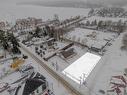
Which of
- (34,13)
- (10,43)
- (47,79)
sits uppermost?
(34,13)

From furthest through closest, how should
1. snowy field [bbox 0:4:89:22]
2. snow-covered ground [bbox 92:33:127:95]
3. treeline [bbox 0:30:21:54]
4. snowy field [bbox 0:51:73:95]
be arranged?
snowy field [bbox 0:4:89:22] < treeline [bbox 0:30:21:54] < snow-covered ground [bbox 92:33:127:95] < snowy field [bbox 0:51:73:95]

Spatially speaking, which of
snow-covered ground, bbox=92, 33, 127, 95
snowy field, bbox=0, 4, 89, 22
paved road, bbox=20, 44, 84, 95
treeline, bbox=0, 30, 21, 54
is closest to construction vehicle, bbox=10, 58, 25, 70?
paved road, bbox=20, 44, 84, 95

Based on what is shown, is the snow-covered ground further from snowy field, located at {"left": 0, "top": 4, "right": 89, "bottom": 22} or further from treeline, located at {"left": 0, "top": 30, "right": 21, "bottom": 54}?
snowy field, located at {"left": 0, "top": 4, "right": 89, "bottom": 22}

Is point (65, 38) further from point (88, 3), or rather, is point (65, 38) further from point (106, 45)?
point (88, 3)

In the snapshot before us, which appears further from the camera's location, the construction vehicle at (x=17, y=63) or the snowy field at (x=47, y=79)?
the construction vehicle at (x=17, y=63)

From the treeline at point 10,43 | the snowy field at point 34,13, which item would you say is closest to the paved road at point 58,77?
the treeline at point 10,43

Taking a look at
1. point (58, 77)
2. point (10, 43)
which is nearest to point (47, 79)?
point (58, 77)

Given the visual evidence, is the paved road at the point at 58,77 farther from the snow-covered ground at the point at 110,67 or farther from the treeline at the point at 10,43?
the treeline at the point at 10,43

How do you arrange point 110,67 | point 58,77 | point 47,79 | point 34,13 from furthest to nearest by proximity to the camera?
point 34,13 < point 110,67 < point 58,77 < point 47,79

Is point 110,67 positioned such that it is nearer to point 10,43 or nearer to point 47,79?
point 47,79

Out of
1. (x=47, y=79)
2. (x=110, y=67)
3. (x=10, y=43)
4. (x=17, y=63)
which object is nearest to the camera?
(x=47, y=79)

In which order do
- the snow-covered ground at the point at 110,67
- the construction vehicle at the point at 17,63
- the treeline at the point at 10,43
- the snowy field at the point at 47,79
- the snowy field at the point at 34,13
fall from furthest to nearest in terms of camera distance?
the snowy field at the point at 34,13, the treeline at the point at 10,43, the construction vehicle at the point at 17,63, the snow-covered ground at the point at 110,67, the snowy field at the point at 47,79

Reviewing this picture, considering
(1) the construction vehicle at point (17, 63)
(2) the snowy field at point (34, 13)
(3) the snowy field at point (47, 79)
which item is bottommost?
(3) the snowy field at point (47, 79)
